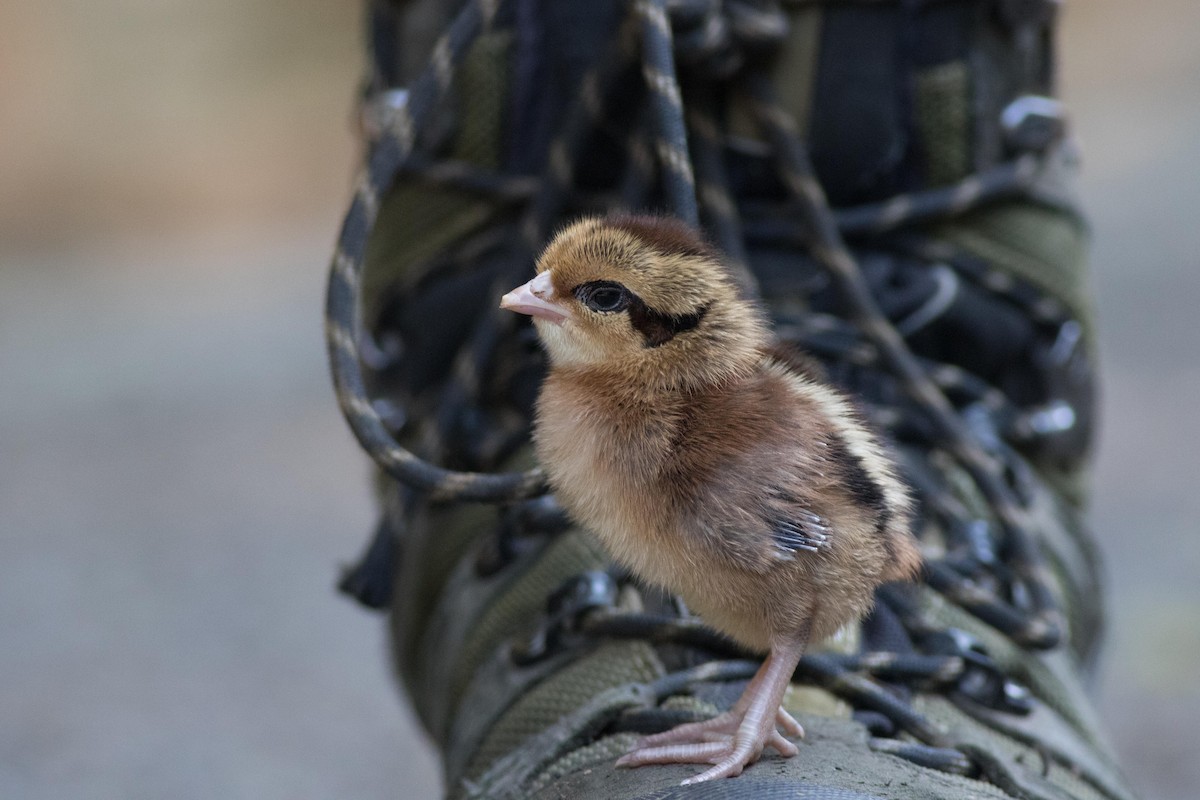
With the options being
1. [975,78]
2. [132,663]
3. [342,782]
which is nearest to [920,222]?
[975,78]

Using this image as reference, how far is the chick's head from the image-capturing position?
2.24 feet

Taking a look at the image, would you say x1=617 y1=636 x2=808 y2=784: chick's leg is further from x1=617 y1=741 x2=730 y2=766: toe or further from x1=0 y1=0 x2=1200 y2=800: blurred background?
x1=0 y1=0 x2=1200 y2=800: blurred background

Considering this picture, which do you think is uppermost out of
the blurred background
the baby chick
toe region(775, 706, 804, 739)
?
the baby chick

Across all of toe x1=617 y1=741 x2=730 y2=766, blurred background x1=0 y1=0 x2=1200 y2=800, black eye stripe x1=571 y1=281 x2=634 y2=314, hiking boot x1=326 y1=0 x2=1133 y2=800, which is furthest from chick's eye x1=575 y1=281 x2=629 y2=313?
blurred background x1=0 y1=0 x2=1200 y2=800

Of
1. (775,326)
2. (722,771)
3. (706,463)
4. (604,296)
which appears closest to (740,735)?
(722,771)

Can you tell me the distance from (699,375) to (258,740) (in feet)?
4.42

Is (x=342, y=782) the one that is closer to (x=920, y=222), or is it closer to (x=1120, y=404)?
(x=920, y=222)

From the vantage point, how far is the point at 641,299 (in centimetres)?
69

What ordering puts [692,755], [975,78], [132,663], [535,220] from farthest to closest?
[132,663] < [975,78] < [535,220] < [692,755]

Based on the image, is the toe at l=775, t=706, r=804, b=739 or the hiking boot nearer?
the toe at l=775, t=706, r=804, b=739

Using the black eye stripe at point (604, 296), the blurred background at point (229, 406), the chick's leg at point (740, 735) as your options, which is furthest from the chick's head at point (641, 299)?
the blurred background at point (229, 406)

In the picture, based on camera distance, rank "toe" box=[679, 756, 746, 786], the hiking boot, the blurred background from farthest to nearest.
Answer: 1. the blurred background
2. the hiking boot
3. "toe" box=[679, 756, 746, 786]

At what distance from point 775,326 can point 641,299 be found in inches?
14.6

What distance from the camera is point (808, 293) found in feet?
3.91
